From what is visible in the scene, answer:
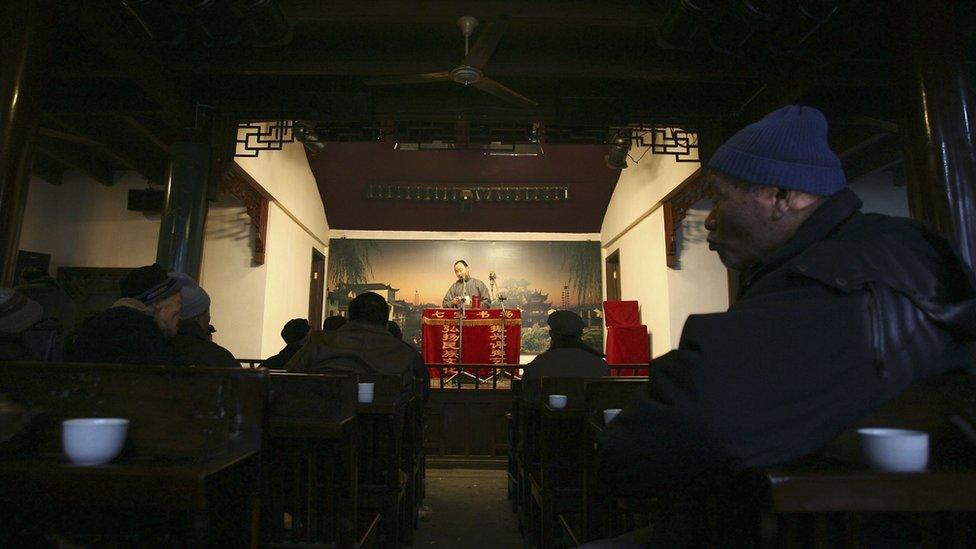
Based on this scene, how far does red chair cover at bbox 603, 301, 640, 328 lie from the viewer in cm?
866

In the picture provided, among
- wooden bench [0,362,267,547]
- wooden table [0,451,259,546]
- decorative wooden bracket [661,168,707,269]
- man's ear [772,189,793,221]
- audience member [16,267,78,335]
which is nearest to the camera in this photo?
wooden table [0,451,259,546]

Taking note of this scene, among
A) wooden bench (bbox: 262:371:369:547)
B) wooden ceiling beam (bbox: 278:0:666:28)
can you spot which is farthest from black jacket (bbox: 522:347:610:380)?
wooden ceiling beam (bbox: 278:0:666:28)

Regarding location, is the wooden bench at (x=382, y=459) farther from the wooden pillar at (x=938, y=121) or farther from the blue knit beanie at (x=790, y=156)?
the wooden pillar at (x=938, y=121)

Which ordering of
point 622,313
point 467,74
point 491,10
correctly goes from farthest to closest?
point 622,313 → point 467,74 → point 491,10

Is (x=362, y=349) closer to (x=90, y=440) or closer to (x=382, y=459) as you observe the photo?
(x=382, y=459)

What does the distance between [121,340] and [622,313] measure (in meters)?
7.61

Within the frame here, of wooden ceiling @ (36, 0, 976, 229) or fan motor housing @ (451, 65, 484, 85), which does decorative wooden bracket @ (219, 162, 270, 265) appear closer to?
wooden ceiling @ (36, 0, 976, 229)

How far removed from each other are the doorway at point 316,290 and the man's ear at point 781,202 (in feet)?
31.8

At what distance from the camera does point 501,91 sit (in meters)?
4.49

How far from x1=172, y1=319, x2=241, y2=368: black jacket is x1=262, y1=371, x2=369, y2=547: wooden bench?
2.34 ft

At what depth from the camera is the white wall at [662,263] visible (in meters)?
7.39

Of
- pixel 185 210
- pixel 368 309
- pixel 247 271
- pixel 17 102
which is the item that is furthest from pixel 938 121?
pixel 247 271

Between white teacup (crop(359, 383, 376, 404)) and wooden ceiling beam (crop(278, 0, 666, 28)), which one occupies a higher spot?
wooden ceiling beam (crop(278, 0, 666, 28))

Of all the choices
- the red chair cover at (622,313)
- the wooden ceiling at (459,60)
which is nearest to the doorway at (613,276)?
the red chair cover at (622,313)
